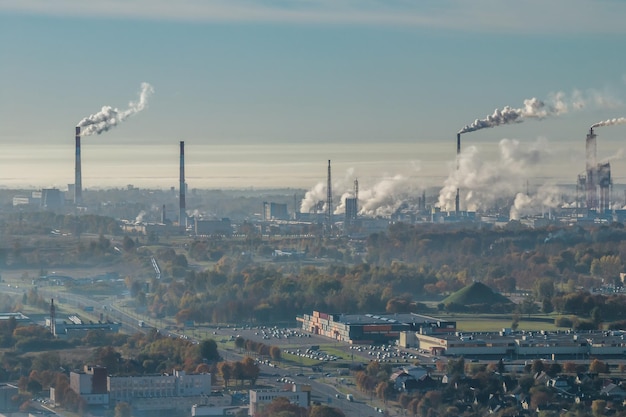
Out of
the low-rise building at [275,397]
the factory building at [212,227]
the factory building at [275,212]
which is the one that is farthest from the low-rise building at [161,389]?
the factory building at [275,212]

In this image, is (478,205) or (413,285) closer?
(413,285)

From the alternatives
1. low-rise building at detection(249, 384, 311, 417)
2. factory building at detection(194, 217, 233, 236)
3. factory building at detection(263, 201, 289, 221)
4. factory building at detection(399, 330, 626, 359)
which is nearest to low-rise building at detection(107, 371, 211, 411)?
low-rise building at detection(249, 384, 311, 417)

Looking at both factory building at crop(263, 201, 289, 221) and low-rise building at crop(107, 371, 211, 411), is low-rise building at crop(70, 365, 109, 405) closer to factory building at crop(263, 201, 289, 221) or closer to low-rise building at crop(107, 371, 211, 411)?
low-rise building at crop(107, 371, 211, 411)

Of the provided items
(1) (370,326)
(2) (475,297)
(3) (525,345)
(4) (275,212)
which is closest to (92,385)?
(3) (525,345)

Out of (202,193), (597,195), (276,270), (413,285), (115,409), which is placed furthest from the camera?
(202,193)

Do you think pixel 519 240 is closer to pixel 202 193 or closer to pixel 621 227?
pixel 621 227

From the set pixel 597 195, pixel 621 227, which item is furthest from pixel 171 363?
pixel 597 195
